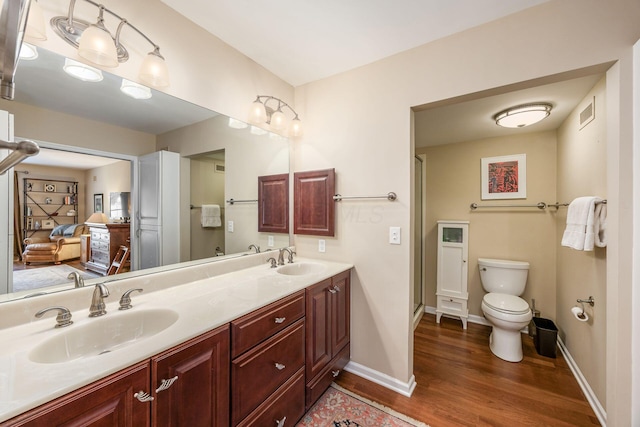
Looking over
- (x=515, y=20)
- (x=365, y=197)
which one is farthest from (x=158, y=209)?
(x=515, y=20)

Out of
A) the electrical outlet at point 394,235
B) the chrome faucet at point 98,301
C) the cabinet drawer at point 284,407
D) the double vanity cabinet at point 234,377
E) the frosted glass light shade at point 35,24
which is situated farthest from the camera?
the electrical outlet at point 394,235

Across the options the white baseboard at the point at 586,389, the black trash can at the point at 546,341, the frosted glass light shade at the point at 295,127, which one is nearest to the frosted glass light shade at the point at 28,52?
the frosted glass light shade at the point at 295,127

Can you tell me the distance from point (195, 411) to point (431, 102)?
2.13m

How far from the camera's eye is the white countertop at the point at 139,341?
0.62 m

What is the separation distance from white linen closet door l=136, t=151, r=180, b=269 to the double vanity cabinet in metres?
0.75

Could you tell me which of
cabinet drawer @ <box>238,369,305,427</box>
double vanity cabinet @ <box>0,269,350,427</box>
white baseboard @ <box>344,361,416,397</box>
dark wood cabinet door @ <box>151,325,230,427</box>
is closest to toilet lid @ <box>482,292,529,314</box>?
white baseboard @ <box>344,361,416,397</box>

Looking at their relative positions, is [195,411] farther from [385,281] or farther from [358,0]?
[358,0]

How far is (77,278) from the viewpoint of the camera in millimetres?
1127

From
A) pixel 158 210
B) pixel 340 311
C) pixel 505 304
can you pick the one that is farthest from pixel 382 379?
pixel 158 210

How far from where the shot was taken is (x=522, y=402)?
1717 mm

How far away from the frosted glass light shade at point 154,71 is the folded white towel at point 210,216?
0.79 metres

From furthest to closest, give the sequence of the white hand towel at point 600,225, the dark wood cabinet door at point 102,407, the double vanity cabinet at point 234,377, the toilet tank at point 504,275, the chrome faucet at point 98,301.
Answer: the toilet tank at point 504,275 → the white hand towel at point 600,225 → the chrome faucet at point 98,301 → the double vanity cabinet at point 234,377 → the dark wood cabinet door at point 102,407

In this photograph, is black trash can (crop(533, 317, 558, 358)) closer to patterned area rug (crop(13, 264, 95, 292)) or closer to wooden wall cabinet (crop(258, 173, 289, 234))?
wooden wall cabinet (crop(258, 173, 289, 234))

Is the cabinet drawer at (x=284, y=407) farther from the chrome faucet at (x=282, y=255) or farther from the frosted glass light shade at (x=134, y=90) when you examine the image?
the frosted glass light shade at (x=134, y=90)
